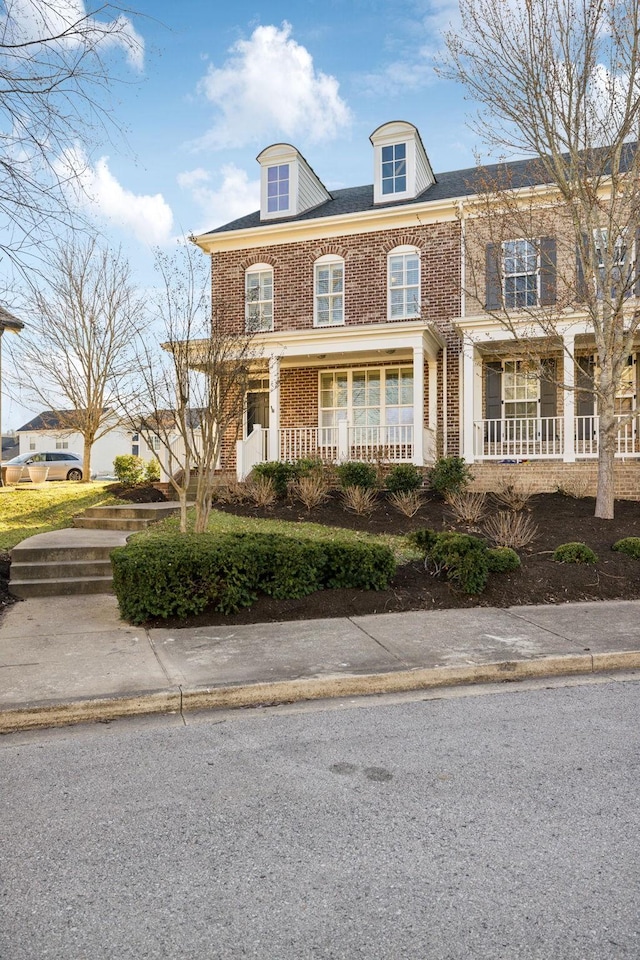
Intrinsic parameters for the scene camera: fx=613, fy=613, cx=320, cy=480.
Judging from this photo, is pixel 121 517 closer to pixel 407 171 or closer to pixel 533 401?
pixel 533 401

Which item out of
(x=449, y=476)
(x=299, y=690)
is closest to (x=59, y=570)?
(x=299, y=690)

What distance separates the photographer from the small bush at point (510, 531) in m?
8.45

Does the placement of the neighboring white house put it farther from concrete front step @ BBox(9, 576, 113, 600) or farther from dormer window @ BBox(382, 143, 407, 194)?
concrete front step @ BBox(9, 576, 113, 600)

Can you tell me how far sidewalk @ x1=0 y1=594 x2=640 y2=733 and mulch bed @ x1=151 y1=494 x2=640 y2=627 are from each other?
0.23 meters

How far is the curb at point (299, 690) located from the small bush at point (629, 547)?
132 inches

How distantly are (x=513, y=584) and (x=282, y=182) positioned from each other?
1425 centimetres

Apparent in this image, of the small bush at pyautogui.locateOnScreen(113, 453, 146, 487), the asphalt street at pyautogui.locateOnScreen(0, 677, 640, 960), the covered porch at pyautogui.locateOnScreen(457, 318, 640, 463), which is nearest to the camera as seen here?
the asphalt street at pyautogui.locateOnScreen(0, 677, 640, 960)

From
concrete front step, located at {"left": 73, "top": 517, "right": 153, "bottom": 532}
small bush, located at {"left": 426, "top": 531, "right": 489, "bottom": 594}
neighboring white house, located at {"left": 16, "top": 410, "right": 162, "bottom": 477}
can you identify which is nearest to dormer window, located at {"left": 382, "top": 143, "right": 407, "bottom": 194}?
concrete front step, located at {"left": 73, "top": 517, "right": 153, "bottom": 532}

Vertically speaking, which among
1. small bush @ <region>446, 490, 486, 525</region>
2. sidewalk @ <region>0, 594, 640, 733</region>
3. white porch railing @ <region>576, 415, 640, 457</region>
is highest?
white porch railing @ <region>576, 415, 640, 457</region>

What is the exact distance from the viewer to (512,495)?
11.0 metres

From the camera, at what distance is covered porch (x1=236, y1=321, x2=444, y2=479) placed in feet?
44.9

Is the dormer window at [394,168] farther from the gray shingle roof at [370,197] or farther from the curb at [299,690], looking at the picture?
the curb at [299,690]

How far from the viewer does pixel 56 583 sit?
23.1 feet

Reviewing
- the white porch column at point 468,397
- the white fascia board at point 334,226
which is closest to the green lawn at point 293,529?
the white porch column at point 468,397
